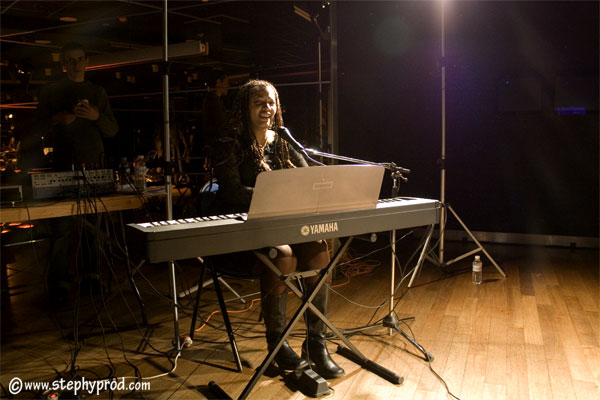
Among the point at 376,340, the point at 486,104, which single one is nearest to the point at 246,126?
the point at 376,340

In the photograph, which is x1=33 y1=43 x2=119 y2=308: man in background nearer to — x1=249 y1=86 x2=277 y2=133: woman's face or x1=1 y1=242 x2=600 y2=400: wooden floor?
x1=1 y1=242 x2=600 y2=400: wooden floor

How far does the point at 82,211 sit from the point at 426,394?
1.81m

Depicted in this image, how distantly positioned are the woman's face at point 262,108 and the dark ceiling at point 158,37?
81.9 inches

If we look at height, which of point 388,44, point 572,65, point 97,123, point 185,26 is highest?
point 185,26

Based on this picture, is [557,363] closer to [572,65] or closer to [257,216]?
[257,216]

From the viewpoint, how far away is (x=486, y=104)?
4.81m

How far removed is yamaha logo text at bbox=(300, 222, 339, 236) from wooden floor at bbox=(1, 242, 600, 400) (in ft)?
2.34


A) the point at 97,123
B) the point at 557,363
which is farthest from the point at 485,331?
the point at 97,123

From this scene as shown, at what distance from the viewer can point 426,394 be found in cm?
197

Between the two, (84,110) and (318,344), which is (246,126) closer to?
(84,110)

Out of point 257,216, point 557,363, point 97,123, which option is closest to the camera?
point 257,216

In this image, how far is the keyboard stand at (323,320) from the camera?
1.81m

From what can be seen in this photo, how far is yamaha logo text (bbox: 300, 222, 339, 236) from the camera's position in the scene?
1710 mm

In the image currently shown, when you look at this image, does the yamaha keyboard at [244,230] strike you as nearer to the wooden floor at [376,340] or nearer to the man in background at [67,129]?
the wooden floor at [376,340]
